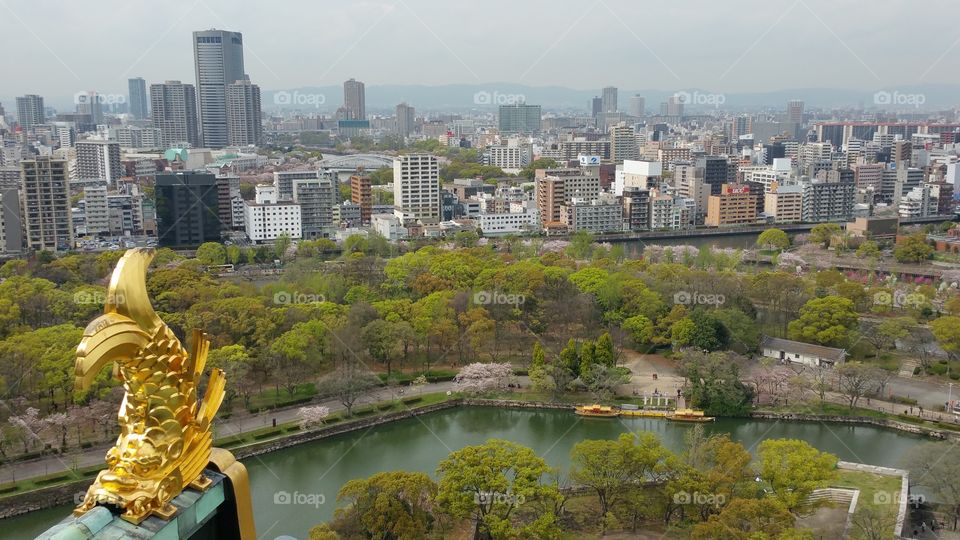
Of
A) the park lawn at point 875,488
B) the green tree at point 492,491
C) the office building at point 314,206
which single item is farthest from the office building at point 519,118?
the green tree at point 492,491

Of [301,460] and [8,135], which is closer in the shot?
[301,460]

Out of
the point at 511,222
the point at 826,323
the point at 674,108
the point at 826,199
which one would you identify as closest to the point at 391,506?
the point at 826,323

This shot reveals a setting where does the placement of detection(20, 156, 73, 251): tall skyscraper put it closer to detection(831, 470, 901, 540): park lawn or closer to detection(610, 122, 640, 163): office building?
detection(831, 470, 901, 540): park lawn

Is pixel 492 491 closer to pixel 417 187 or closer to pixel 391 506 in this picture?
pixel 391 506

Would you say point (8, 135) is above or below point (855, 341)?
above

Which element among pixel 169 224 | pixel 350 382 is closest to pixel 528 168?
pixel 169 224

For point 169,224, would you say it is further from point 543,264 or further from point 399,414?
point 399,414

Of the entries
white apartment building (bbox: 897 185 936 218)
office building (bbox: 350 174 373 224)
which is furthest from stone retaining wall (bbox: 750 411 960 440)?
white apartment building (bbox: 897 185 936 218)
